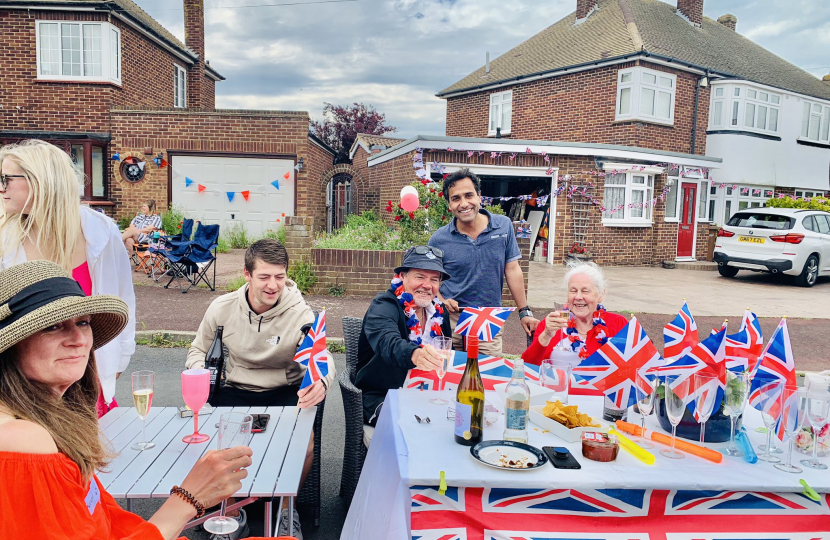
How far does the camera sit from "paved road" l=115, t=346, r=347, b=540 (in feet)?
10.1

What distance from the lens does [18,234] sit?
2.55 m

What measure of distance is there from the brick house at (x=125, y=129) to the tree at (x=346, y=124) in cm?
1905

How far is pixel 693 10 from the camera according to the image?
2133cm

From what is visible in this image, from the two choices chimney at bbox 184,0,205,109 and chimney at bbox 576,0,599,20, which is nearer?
chimney at bbox 184,0,205,109

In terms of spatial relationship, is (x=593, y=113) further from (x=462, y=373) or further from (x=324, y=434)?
(x=462, y=373)

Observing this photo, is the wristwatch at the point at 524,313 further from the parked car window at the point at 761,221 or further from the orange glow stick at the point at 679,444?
the parked car window at the point at 761,221

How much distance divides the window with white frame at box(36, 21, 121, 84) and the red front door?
1630 cm

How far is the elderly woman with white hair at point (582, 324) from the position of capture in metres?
3.22

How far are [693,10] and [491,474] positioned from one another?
24151 mm

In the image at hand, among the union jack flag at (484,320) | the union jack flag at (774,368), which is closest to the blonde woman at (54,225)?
the union jack flag at (484,320)

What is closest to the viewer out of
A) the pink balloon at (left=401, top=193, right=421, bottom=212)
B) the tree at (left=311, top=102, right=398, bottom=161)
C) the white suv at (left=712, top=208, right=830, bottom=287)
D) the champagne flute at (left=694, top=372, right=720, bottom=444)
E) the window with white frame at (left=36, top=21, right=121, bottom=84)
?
the champagne flute at (left=694, top=372, right=720, bottom=444)

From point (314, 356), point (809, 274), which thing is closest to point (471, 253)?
point (314, 356)

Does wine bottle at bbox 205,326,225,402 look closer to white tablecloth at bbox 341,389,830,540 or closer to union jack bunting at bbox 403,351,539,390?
union jack bunting at bbox 403,351,539,390

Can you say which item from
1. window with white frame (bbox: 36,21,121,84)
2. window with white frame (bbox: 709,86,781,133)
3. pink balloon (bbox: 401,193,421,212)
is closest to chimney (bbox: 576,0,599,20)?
window with white frame (bbox: 709,86,781,133)
